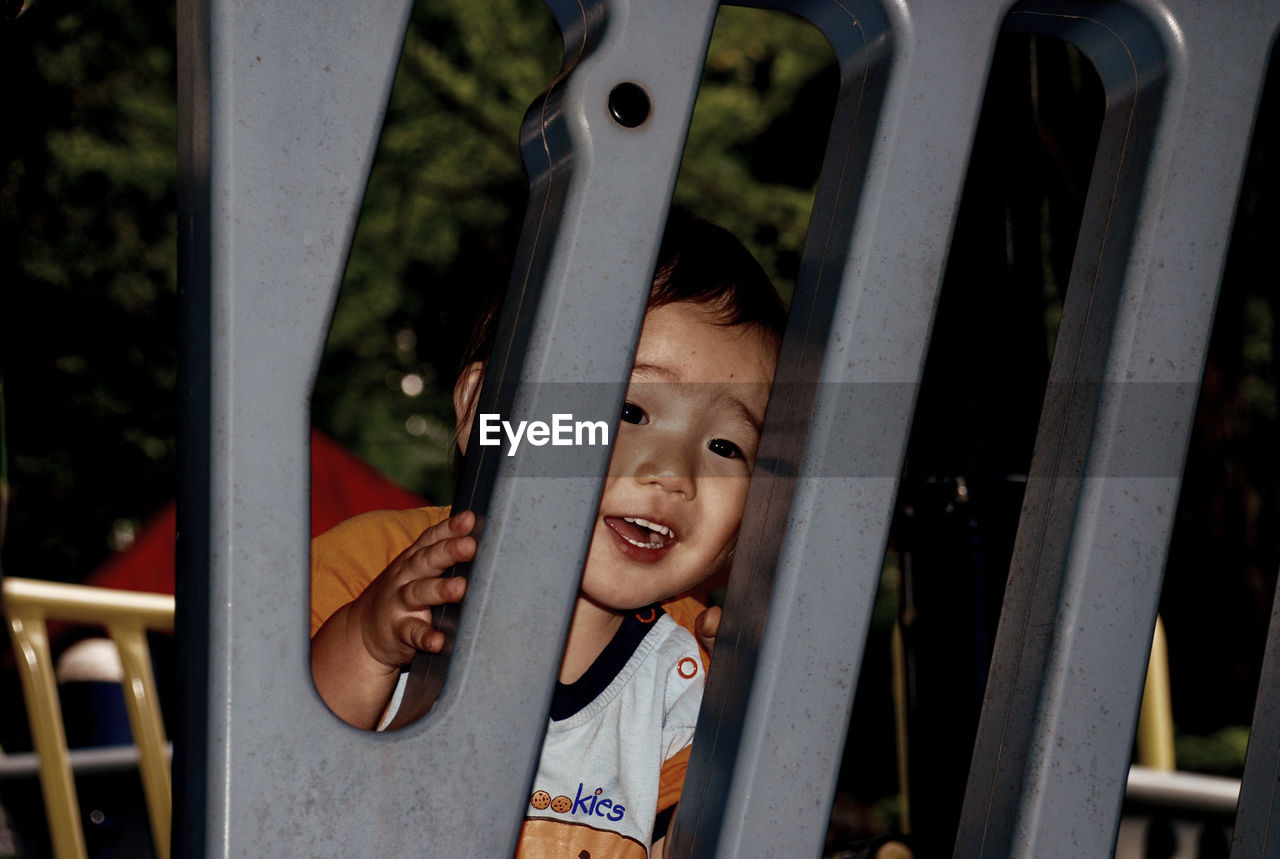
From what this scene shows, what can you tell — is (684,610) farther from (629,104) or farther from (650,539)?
(629,104)

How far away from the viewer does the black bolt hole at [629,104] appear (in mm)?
523

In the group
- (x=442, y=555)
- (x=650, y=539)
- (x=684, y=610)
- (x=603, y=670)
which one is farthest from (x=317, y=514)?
(x=442, y=555)

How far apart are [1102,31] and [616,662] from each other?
2.91 feet

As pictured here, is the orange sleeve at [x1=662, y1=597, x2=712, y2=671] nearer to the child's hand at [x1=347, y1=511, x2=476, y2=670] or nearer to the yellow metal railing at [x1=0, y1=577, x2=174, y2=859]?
the child's hand at [x1=347, y1=511, x2=476, y2=670]

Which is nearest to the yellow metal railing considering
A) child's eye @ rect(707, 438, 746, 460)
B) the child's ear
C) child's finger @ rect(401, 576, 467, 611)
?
the child's ear

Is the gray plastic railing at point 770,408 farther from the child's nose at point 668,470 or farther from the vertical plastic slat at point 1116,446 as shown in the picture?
the child's nose at point 668,470

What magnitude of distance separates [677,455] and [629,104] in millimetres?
641

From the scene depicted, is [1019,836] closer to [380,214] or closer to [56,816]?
[56,816]

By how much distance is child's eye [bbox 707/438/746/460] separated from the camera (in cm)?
117

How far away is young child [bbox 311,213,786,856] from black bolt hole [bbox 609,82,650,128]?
502mm

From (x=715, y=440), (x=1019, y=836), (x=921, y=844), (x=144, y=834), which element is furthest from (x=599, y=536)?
(x=144, y=834)

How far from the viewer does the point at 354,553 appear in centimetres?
120
